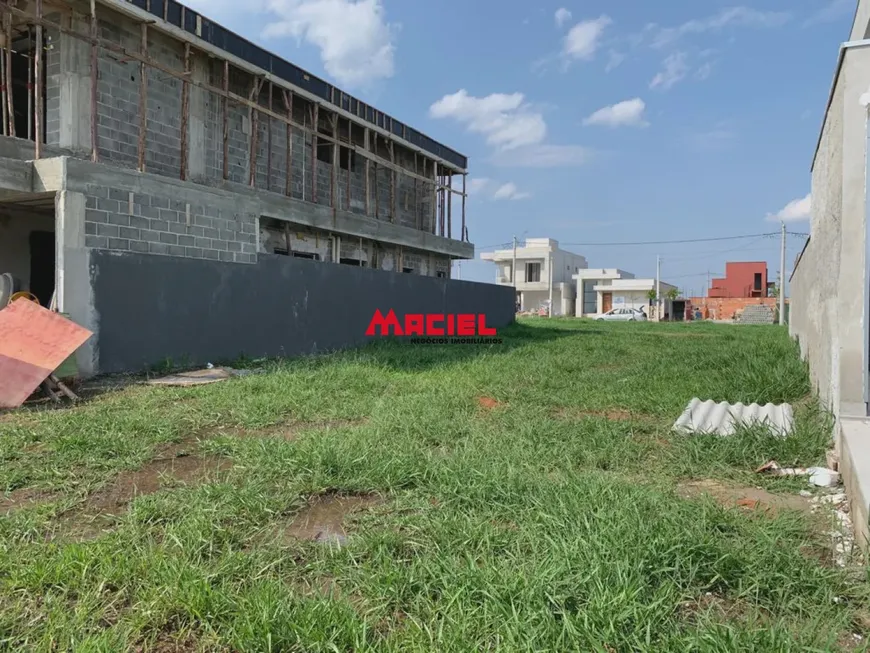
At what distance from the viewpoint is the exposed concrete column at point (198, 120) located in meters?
10.0

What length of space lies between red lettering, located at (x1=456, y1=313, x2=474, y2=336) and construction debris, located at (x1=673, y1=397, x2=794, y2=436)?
1017 cm

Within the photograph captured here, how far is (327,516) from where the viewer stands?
262 centimetres

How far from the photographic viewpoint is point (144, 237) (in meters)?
7.20

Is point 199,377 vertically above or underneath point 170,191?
underneath

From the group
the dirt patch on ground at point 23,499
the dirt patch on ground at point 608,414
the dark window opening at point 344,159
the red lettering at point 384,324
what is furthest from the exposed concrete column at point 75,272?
the dark window opening at point 344,159

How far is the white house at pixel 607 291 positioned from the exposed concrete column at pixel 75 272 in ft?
134

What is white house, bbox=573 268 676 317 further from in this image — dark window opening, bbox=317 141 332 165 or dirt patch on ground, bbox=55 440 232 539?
dirt patch on ground, bbox=55 440 232 539

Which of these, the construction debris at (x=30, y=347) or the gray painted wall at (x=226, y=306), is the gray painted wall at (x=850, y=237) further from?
the gray painted wall at (x=226, y=306)

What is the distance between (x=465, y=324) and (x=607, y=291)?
34.0 m

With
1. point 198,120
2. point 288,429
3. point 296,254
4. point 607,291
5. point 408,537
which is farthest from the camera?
point 607,291

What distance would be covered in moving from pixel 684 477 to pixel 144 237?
6813mm

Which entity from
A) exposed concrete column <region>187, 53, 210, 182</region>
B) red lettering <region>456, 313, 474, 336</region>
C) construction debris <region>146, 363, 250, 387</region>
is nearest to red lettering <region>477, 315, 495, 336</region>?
red lettering <region>456, 313, 474, 336</region>

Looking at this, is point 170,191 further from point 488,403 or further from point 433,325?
point 433,325

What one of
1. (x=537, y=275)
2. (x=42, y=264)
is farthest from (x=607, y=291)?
(x=42, y=264)
